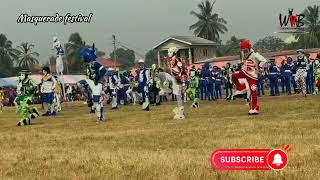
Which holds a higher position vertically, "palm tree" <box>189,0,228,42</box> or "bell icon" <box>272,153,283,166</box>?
"palm tree" <box>189,0,228,42</box>

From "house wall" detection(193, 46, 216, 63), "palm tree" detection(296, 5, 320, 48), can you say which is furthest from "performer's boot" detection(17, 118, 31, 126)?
"palm tree" detection(296, 5, 320, 48)

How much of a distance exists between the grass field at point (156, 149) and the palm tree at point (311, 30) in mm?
→ 59773

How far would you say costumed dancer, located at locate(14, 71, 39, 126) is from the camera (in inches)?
671

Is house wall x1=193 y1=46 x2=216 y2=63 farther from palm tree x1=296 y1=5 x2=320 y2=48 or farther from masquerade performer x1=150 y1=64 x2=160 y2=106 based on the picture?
masquerade performer x1=150 y1=64 x2=160 y2=106

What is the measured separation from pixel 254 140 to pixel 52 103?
14920 mm

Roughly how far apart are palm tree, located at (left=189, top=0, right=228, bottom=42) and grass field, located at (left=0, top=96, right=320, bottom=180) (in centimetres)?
6856

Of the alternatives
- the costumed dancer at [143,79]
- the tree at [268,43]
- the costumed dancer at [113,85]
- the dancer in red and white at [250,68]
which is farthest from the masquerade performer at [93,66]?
the tree at [268,43]

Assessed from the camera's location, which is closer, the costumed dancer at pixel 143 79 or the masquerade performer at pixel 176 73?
the masquerade performer at pixel 176 73

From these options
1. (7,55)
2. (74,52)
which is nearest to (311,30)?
(74,52)

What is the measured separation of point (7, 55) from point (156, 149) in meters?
82.2

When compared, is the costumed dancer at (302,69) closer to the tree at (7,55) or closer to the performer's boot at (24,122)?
the performer's boot at (24,122)

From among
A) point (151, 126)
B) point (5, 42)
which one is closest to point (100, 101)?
point (151, 126)

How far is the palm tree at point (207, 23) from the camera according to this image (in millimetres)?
81750

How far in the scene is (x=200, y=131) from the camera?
1142 centimetres
